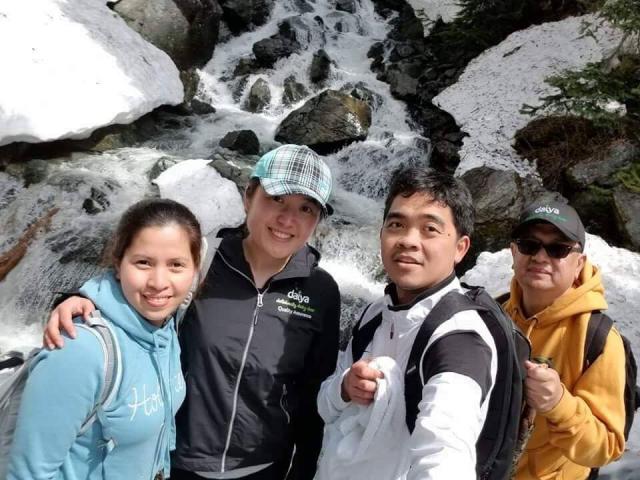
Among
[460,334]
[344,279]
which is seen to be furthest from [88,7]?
[460,334]

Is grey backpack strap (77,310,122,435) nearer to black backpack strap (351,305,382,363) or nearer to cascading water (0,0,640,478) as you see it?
black backpack strap (351,305,382,363)

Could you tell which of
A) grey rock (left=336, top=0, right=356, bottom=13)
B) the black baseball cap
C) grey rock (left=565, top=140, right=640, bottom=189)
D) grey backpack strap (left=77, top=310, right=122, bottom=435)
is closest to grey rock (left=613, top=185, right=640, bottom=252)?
grey rock (left=565, top=140, right=640, bottom=189)

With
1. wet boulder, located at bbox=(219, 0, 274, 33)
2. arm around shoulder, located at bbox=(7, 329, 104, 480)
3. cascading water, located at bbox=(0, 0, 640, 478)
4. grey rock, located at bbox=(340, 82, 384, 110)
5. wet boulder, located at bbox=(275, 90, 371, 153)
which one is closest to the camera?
arm around shoulder, located at bbox=(7, 329, 104, 480)

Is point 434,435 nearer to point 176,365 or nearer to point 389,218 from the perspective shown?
point 389,218

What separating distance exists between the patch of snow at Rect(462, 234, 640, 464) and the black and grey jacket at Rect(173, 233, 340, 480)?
12.7 feet

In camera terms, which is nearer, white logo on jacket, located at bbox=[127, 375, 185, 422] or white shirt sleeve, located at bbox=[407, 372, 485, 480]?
white shirt sleeve, located at bbox=[407, 372, 485, 480]

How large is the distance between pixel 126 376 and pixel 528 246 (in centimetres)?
161

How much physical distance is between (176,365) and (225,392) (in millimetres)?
247

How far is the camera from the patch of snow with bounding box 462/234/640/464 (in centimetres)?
532

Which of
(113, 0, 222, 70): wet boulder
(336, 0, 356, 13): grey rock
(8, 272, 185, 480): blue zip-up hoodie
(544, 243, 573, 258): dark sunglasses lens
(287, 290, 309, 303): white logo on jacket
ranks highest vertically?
(336, 0, 356, 13): grey rock

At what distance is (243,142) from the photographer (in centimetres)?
962

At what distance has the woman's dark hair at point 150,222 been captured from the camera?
71.2 inches

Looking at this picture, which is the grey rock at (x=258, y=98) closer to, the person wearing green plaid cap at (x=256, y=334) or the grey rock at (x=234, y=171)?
the grey rock at (x=234, y=171)

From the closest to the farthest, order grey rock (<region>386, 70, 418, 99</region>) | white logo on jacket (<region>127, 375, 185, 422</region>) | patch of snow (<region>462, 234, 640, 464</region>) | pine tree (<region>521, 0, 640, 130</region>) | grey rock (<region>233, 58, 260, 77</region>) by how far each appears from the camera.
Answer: white logo on jacket (<region>127, 375, 185, 422</region>)
patch of snow (<region>462, 234, 640, 464</region>)
pine tree (<region>521, 0, 640, 130</region>)
grey rock (<region>386, 70, 418, 99</region>)
grey rock (<region>233, 58, 260, 77</region>)
